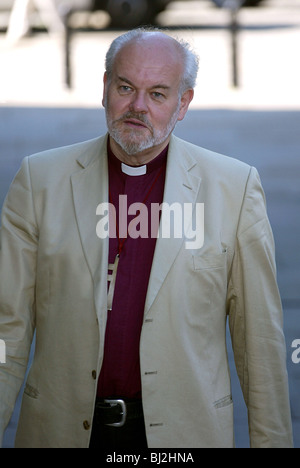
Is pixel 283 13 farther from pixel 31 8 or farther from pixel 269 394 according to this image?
pixel 269 394

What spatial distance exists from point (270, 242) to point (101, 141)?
1.90 feet

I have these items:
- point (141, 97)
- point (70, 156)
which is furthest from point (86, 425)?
point (141, 97)

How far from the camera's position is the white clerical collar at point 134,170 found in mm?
2859

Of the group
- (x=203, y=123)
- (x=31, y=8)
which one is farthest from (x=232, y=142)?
(x=31, y=8)

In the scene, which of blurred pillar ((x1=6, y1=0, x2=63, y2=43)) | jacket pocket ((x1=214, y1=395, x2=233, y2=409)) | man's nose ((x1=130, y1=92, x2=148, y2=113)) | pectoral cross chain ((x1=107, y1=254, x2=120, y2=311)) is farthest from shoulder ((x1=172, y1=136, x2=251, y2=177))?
blurred pillar ((x1=6, y1=0, x2=63, y2=43))

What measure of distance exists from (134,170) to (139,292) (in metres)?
0.38

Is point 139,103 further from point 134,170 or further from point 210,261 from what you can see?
point 210,261

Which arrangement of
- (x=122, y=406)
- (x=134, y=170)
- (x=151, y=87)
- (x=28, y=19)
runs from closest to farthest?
(x=122, y=406) < (x=151, y=87) < (x=134, y=170) < (x=28, y=19)

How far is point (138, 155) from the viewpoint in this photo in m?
2.84

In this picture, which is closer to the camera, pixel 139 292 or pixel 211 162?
pixel 139 292

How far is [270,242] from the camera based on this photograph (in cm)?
282

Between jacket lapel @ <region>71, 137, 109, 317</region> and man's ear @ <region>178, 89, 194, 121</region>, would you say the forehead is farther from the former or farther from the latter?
jacket lapel @ <region>71, 137, 109, 317</region>

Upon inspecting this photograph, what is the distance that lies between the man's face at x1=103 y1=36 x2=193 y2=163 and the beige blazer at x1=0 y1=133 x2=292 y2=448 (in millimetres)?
138

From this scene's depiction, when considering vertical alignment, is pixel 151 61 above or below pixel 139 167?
above
